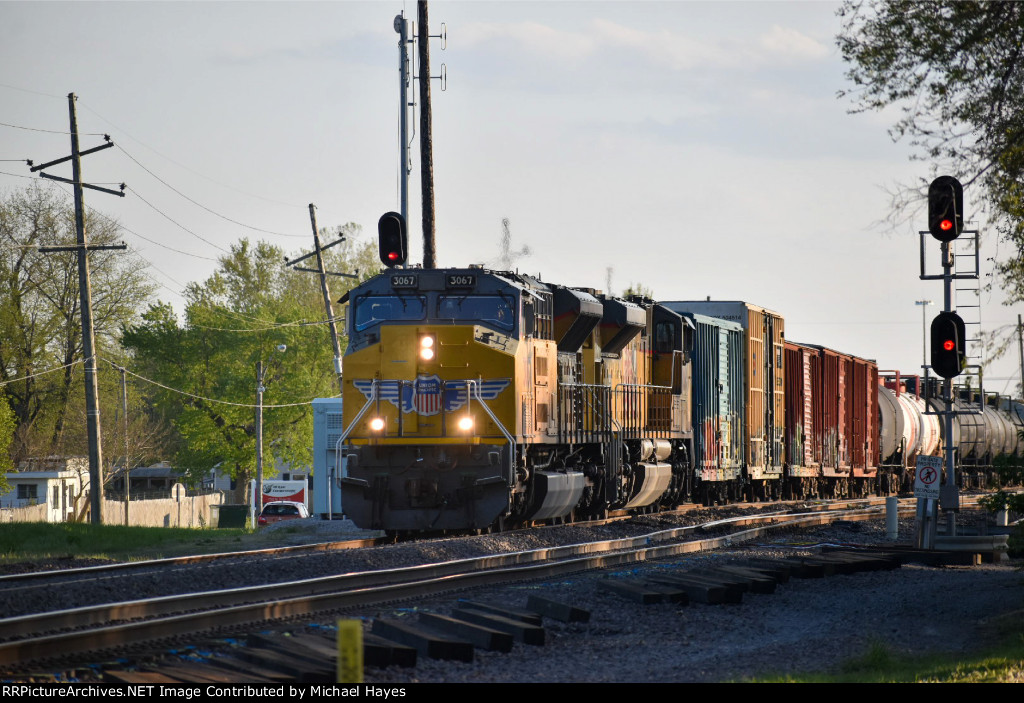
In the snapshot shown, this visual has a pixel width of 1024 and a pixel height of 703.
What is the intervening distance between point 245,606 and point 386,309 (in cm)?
916

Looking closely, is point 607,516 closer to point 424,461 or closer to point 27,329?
point 424,461

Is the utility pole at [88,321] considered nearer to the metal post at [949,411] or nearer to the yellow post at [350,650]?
the metal post at [949,411]

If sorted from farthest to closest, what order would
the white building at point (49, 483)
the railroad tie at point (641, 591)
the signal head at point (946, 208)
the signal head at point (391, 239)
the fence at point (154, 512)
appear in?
1. the white building at point (49, 483)
2. the fence at point (154, 512)
3. the signal head at point (391, 239)
4. the signal head at point (946, 208)
5. the railroad tie at point (641, 591)

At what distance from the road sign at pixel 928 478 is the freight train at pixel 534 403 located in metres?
3.87

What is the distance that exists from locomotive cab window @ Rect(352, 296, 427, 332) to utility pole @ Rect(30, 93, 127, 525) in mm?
11316

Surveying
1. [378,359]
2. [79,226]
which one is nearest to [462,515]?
[378,359]

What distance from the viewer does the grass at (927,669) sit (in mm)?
8742

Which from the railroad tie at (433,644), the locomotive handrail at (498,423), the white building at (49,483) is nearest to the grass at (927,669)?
the railroad tie at (433,644)

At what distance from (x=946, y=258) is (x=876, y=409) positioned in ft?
73.8

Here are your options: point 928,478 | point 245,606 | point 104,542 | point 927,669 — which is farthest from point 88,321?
point 927,669

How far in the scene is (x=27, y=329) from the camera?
5791cm

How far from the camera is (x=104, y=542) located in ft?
66.4

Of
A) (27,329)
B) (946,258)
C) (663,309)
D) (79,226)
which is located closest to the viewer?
(946,258)

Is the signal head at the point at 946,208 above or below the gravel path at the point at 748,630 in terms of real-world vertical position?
above
